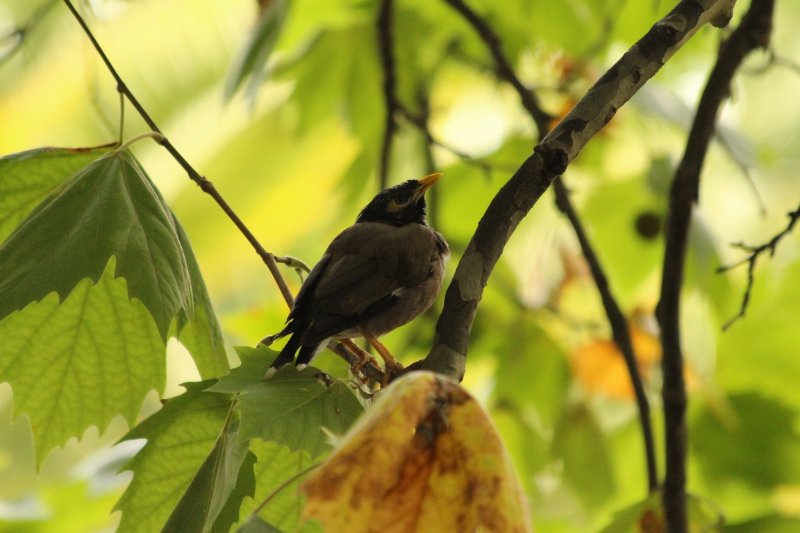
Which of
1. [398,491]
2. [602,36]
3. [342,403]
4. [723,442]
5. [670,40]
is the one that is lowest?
[398,491]

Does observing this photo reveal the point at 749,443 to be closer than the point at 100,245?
No

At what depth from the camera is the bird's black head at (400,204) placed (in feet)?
9.76

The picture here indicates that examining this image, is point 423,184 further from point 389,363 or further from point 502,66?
point 389,363

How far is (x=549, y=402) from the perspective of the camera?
3.98 m

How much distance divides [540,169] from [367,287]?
2.34 feet

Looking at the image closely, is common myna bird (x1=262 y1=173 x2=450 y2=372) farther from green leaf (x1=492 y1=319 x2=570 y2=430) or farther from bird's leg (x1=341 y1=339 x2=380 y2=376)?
green leaf (x1=492 y1=319 x2=570 y2=430)

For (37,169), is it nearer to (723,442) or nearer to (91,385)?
(91,385)

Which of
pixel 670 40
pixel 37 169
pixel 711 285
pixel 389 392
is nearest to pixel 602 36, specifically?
pixel 711 285

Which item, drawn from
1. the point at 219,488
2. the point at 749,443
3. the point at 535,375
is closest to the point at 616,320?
the point at 535,375

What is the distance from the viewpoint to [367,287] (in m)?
2.23

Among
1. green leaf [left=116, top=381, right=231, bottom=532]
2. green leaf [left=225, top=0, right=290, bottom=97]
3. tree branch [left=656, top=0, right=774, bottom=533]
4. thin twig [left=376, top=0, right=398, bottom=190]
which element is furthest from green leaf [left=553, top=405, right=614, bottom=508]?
green leaf [left=116, top=381, right=231, bottom=532]

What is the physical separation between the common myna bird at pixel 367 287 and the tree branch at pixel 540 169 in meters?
0.54

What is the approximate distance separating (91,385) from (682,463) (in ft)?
5.09

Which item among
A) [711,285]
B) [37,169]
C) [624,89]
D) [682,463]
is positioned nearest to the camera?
[624,89]
